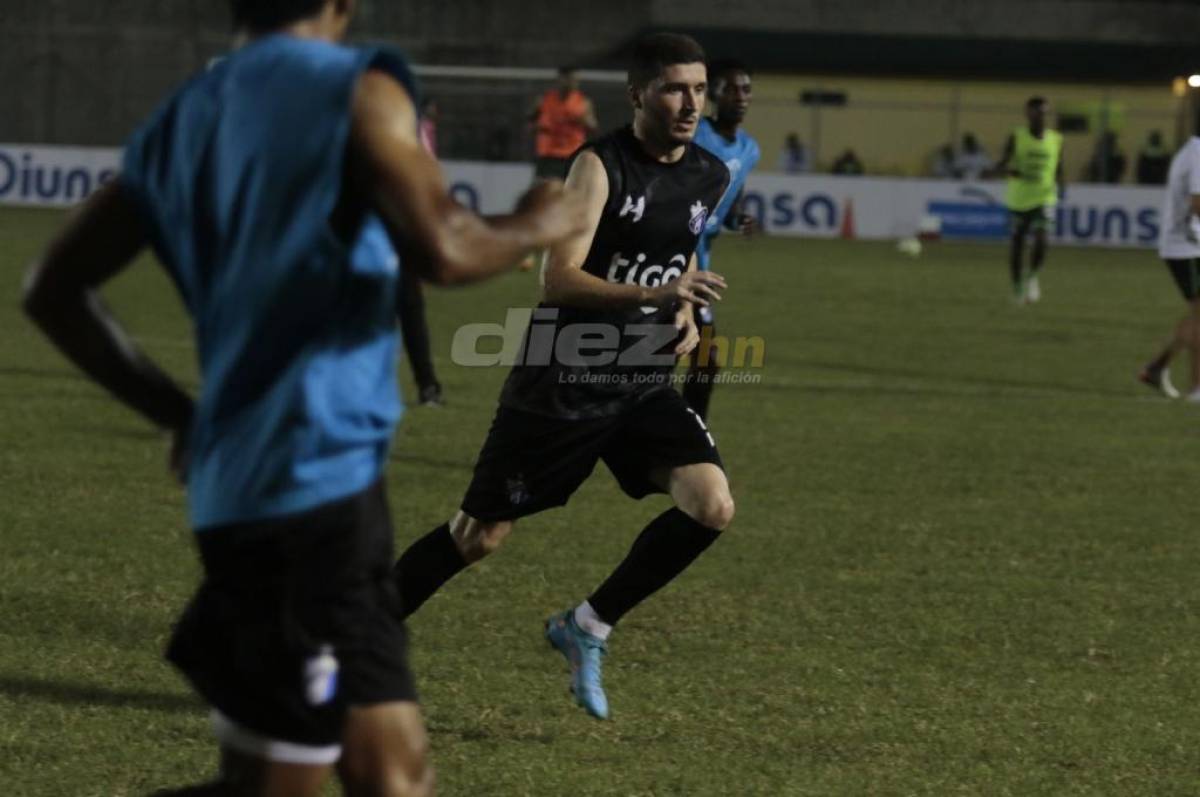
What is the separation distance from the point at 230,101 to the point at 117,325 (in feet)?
1.49

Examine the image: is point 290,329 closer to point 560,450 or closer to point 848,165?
point 560,450

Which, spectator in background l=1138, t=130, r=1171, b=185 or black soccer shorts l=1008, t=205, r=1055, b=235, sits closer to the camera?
black soccer shorts l=1008, t=205, r=1055, b=235

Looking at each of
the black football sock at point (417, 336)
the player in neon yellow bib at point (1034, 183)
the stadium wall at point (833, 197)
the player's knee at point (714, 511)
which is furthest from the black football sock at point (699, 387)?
the stadium wall at point (833, 197)

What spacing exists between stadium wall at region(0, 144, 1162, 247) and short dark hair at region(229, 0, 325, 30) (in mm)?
34548

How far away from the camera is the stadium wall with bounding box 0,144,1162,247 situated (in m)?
37.9

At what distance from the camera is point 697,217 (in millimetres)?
6633

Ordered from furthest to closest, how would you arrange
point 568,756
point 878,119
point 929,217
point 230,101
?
point 878,119, point 929,217, point 568,756, point 230,101

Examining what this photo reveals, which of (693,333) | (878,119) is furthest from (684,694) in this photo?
(878,119)

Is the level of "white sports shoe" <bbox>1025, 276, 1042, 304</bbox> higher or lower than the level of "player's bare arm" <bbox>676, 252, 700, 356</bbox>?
lower

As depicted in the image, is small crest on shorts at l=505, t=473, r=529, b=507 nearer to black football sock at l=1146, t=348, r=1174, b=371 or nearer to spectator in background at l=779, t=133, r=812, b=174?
black football sock at l=1146, t=348, r=1174, b=371

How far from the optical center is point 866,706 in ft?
21.2

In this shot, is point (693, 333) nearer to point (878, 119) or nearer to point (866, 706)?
point (866, 706)

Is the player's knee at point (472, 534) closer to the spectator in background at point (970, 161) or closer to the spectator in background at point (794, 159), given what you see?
the spectator in background at point (970, 161)

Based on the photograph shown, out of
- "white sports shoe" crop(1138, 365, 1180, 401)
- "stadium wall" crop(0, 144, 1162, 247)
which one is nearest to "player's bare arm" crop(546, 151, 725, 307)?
"white sports shoe" crop(1138, 365, 1180, 401)
